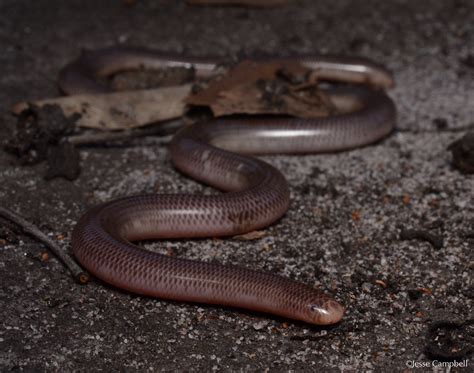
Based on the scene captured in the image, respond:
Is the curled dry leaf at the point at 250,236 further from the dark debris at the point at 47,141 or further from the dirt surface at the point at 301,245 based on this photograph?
the dark debris at the point at 47,141

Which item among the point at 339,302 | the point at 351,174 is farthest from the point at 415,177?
the point at 339,302

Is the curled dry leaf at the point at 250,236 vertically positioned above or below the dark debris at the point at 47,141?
below

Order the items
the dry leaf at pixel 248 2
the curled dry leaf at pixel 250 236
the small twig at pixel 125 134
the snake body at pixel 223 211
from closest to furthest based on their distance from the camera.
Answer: the snake body at pixel 223 211, the curled dry leaf at pixel 250 236, the small twig at pixel 125 134, the dry leaf at pixel 248 2

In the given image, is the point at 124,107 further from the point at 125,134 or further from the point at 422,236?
the point at 422,236

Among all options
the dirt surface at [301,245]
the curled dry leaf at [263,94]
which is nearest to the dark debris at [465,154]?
the dirt surface at [301,245]

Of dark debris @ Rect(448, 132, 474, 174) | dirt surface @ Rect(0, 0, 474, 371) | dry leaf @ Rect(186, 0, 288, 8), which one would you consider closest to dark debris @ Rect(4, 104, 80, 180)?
dirt surface @ Rect(0, 0, 474, 371)

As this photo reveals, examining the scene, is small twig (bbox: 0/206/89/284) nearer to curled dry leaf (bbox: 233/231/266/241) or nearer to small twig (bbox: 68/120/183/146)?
curled dry leaf (bbox: 233/231/266/241)

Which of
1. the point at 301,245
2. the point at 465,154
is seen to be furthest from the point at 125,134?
the point at 465,154

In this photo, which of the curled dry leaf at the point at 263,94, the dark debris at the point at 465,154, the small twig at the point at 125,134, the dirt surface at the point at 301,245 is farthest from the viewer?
the curled dry leaf at the point at 263,94
